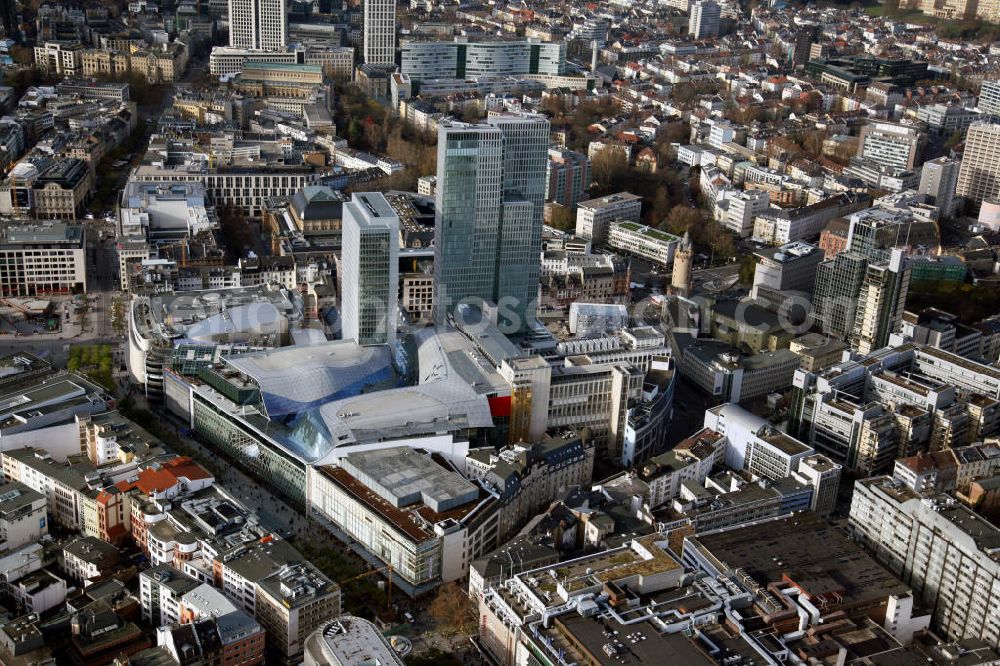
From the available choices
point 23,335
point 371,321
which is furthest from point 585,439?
point 23,335

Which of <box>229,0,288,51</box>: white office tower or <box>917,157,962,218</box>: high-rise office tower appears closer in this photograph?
<box>917,157,962,218</box>: high-rise office tower

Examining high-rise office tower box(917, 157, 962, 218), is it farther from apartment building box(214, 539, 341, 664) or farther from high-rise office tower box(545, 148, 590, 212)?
apartment building box(214, 539, 341, 664)

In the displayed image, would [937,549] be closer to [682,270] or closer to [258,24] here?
[682,270]

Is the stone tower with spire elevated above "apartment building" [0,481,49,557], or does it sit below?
above

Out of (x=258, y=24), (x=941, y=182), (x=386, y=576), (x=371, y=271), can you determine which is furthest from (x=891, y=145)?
(x=386, y=576)

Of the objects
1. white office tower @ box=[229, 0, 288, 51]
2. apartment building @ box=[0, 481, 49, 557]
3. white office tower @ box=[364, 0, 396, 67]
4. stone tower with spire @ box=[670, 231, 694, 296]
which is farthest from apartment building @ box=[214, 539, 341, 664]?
white office tower @ box=[229, 0, 288, 51]

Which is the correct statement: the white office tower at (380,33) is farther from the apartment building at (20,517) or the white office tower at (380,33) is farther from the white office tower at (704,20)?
the apartment building at (20,517)
